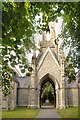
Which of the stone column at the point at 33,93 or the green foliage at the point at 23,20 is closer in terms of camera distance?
the green foliage at the point at 23,20

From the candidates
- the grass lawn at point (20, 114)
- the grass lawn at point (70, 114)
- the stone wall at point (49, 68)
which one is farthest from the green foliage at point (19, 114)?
the stone wall at point (49, 68)

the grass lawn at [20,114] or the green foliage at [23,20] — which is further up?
the green foliage at [23,20]

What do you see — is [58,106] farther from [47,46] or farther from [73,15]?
[73,15]

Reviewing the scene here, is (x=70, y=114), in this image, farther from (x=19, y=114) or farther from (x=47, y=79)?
(x=47, y=79)

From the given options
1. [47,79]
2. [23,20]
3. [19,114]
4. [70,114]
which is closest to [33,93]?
[47,79]

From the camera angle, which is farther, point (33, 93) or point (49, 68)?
point (49, 68)

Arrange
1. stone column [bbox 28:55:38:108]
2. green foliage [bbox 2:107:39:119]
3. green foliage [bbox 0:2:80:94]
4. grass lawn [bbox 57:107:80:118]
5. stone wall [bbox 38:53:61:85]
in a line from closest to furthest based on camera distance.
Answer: green foliage [bbox 0:2:80:94] < grass lawn [bbox 57:107:80:118] < green foliage [bbox 2:107:39:119] < stone column [bbox 28:55:38:108] < stone wall [bbox 38:53:61:85]

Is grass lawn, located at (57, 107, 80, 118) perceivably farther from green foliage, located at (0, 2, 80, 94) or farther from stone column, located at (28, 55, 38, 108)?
stone column, located at (28, 55, 38, 108)

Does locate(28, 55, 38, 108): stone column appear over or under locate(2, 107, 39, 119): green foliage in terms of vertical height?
over

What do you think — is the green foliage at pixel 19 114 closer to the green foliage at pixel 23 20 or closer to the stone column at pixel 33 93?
the green foliage at pixel 23 20

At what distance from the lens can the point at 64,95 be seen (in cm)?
2319

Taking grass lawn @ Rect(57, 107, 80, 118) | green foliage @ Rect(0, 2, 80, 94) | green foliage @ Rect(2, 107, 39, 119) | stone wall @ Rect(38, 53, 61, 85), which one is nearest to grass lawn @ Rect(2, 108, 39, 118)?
green foliage @ Rect(2, 107, 39, 119)

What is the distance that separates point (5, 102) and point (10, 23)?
1588 centimetres

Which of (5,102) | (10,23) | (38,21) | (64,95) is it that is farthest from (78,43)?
(64,95)
